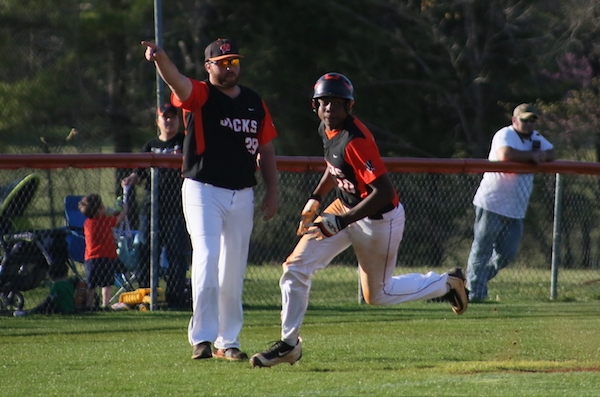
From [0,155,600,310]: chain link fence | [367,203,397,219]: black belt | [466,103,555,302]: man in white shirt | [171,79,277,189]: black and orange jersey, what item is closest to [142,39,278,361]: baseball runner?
[171,79,277,189]: black and orange jersey

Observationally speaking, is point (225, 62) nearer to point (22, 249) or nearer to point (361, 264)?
point (361, 264)

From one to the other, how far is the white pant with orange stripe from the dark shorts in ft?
13.8

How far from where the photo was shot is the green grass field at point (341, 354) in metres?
6.39

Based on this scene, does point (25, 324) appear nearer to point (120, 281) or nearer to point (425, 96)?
point (120, 281)

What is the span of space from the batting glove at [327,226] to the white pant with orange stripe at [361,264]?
0.16 meters

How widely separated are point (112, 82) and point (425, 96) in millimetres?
6012

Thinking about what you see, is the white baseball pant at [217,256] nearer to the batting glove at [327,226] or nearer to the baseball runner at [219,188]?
the baseball runner at [219,188]

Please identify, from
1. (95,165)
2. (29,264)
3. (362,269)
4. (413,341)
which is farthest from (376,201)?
(29,264)

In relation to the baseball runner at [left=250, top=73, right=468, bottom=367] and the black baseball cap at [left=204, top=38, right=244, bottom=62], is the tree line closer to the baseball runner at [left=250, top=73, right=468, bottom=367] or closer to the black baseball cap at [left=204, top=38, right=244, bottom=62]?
the black baseball cap at [left=204, top=38, right=244, bottom=62]

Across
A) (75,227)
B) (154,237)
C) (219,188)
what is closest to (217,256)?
(219,188)

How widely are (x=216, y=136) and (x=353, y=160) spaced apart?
3.52ft

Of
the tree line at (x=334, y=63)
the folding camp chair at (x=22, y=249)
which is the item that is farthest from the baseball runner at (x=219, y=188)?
the tree line at (x=334, y=63)

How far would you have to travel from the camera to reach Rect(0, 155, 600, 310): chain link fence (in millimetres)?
11031

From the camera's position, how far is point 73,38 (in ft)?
63.4
